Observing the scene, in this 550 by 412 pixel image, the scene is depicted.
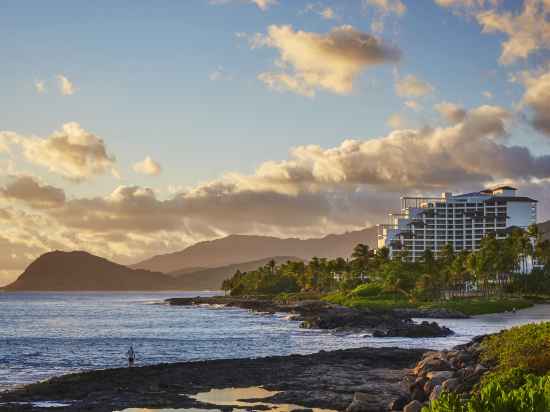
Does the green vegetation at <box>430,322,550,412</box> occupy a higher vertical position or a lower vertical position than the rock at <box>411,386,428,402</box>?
higher

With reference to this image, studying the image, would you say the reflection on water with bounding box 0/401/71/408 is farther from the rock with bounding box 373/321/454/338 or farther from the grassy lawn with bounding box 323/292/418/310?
the grassy lawn with bounding box 323/292/418/310

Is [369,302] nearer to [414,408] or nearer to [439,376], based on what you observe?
[439,376]

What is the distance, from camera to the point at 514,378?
90.1ft

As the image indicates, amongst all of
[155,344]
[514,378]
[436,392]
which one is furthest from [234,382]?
[155,344]

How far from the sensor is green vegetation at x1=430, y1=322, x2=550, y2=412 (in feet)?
54.5

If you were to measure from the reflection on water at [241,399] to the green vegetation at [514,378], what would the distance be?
30.5ft

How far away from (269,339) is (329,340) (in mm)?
6923

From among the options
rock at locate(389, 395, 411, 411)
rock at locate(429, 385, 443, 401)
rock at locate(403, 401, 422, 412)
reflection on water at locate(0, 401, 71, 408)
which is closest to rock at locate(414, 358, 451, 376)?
rock at locate(429, 385, 443, 401)

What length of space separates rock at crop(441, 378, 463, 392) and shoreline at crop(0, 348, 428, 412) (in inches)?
112

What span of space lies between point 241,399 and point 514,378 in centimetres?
1525

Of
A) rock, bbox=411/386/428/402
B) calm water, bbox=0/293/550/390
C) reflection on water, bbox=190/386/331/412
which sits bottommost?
calm water, bbox=0/293/550/390

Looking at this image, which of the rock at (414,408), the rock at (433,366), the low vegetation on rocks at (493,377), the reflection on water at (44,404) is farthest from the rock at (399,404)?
the reflection on water at (44,404)

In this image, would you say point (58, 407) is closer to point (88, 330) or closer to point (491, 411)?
point (491, 411)

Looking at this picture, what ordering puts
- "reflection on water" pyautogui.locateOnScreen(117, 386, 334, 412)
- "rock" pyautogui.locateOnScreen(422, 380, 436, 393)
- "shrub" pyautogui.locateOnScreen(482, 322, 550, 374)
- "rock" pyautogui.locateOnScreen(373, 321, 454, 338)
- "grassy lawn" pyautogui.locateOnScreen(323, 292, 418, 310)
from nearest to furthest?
"shrub" pyautogui.locateOnScreen(482, 322, 550, 374) < "reflection on water" pyautogui.locateOnScreen(117, 386, 334, 412) < "rock" pyautogui.locateOnScreen(422, 380, 436, 393) < "rock" pyautogui.locateOnScreen(373, 321, 454, 338) < "grassy lawn" pyautogui.locateOnScreen(323, 292, 418, 310)
